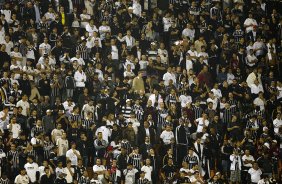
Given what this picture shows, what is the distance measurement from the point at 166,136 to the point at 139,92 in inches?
86.1

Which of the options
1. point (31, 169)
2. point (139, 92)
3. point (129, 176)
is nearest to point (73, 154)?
point (31, 169)

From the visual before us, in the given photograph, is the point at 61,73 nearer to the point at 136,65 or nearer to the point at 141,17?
the point at 136,65

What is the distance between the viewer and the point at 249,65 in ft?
105

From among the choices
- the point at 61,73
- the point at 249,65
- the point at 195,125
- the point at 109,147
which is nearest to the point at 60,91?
the point at 61,73

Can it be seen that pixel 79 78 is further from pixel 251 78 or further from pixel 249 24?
pixel 249 24

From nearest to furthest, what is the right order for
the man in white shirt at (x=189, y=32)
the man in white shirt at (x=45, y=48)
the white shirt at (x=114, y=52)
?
the man in white shirt at (x=45, y=48) < the white shirt at (x=114, y=52) < the man in white shirt at (x=189, y=32)

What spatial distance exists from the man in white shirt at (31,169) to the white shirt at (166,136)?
449cm

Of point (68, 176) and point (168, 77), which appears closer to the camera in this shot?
point (68, 176)

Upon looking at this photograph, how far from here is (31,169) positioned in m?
25.2

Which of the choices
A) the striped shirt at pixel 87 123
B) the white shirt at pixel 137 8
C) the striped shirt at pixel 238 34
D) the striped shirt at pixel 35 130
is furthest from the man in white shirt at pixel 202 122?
the white shirt at pixel 137 8

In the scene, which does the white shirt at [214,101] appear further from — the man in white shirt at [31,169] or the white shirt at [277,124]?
the man in white shirt at [31,169]

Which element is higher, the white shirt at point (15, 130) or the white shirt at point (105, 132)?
the white shirt at point (15, 130)

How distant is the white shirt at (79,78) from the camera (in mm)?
28797

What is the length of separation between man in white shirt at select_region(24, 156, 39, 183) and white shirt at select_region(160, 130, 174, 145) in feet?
14.7
